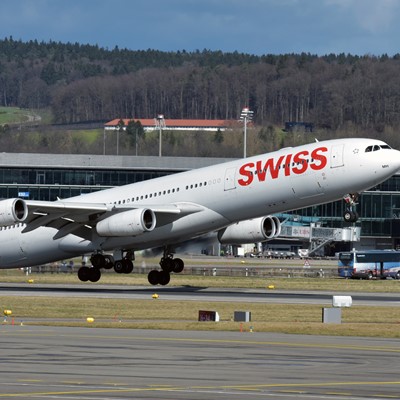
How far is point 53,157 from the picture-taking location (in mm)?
169875

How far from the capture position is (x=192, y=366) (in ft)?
101

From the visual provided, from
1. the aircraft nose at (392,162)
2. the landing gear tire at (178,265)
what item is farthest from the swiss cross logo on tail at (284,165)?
the landing gear tire at (178,265)

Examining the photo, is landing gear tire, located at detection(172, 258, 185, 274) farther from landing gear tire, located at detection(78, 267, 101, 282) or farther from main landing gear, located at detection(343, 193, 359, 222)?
main landing gear, located at detection(343, 193, 359, 222)

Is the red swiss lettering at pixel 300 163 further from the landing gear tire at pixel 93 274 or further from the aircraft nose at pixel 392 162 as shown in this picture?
the landing gear tire at pixel 93 274

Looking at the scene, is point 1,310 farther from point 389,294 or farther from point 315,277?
point 315,277

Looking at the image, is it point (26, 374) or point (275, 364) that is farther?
point (275, 364)

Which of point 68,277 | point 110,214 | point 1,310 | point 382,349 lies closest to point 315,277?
point 68,277

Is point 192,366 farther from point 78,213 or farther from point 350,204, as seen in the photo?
point 78,213

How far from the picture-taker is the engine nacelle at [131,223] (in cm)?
6719

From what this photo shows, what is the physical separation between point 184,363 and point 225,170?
119ft

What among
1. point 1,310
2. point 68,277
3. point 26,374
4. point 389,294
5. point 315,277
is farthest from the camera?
point 315,277

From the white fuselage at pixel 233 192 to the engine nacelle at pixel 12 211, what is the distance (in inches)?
190

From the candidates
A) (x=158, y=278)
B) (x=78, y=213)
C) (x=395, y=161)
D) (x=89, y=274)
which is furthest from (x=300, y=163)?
(x=89, y=274)

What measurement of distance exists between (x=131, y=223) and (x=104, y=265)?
5.94 m
